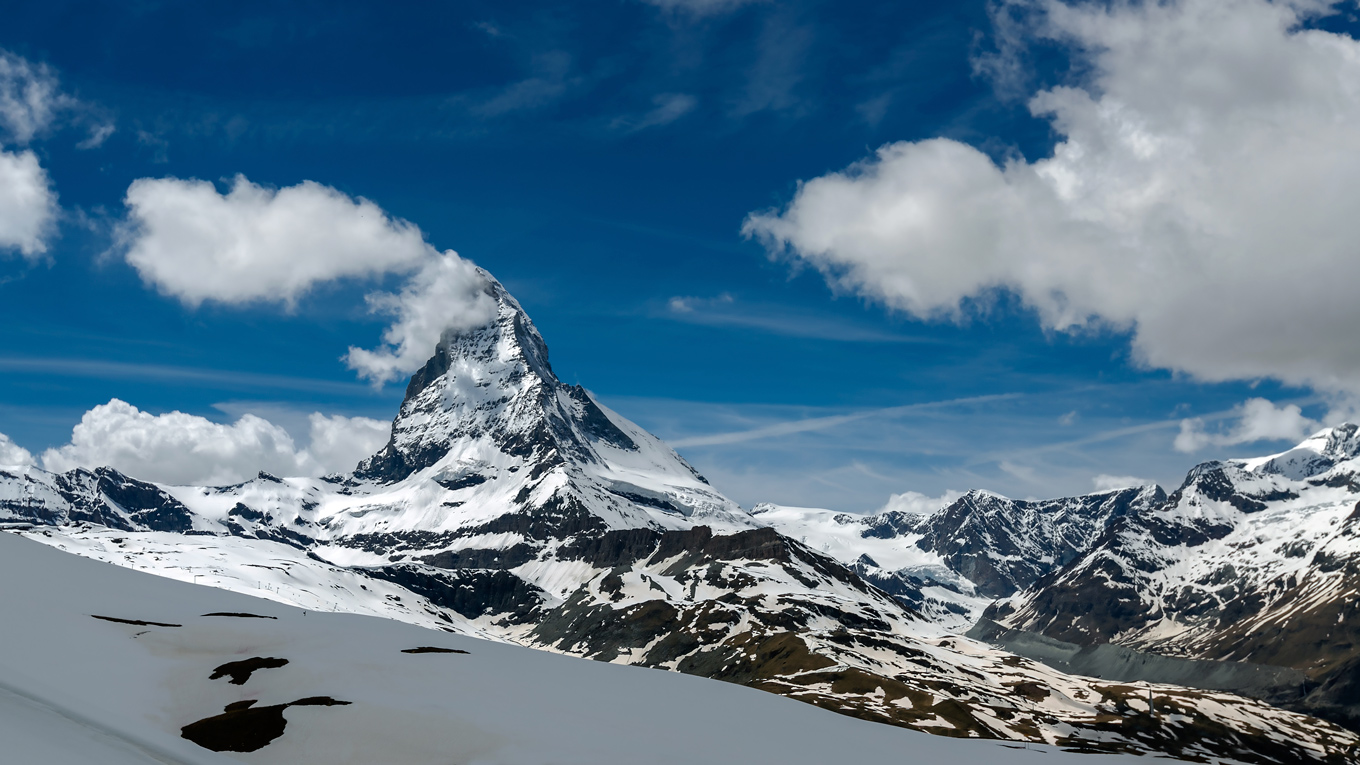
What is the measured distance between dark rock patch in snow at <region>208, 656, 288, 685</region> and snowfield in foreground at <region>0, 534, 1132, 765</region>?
0.12 m

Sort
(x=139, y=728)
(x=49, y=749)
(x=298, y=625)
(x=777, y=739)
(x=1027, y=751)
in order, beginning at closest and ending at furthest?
(x=49, y=749)
(x=139, y=728)
(x=777, y=739)
(x=298, y=625)
(x=1027, y=751)

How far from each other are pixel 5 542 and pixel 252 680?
38.7m

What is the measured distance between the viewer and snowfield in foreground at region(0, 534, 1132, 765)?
46062mm

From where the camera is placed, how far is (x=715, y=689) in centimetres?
7231

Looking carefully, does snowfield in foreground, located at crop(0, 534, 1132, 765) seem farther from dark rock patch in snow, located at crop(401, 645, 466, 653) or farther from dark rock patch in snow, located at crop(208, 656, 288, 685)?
dark rock patch in snow, located at crop(401, 645, 466, 653)

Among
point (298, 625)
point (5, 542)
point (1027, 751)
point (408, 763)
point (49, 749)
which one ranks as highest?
point (5, 542)

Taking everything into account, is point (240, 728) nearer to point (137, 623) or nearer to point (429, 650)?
point (137, 623)

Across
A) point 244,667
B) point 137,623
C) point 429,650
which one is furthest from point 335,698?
point 137,623

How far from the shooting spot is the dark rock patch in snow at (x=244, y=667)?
180ft

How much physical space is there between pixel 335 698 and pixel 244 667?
28.5ft

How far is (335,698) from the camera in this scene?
52.0 m

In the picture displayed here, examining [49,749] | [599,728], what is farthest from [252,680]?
[49,749]

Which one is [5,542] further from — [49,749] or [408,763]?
[49,749]

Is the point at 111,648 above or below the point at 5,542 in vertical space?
below
